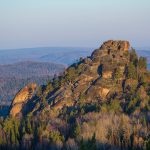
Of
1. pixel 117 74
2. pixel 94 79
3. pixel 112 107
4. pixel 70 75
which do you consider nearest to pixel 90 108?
pixel 112 107

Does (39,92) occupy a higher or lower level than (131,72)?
lower

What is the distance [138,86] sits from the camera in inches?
4552

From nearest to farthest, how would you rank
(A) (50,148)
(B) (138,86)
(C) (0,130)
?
(A) (50,148) → (C) (0,130) → (B) (138,86)

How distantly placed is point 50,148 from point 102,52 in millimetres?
47476

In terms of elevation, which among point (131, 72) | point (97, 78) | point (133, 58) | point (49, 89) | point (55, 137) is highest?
point (133, 58)

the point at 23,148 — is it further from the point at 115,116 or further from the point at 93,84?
the point at 93,84

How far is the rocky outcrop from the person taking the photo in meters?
124

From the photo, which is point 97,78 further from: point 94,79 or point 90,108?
point 90,108

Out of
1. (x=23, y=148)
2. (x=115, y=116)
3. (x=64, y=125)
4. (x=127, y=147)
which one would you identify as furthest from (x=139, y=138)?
(x=23, y=148)

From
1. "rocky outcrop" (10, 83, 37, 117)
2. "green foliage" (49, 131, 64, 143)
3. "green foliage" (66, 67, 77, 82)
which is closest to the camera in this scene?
"green foliage" (49, 131, 64, 143)

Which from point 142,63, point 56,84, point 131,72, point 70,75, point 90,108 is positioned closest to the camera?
point 90,108

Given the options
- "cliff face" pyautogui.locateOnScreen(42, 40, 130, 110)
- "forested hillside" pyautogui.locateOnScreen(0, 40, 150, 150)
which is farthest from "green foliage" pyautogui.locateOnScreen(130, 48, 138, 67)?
"cliff face" pyautogui.locateOnScreen(42, 40, 130, 110)

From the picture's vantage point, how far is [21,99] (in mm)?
127688

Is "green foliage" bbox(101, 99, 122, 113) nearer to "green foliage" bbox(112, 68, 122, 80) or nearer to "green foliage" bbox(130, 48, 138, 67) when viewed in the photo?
"green foliage" bbox(112, 68, 122, 80)
